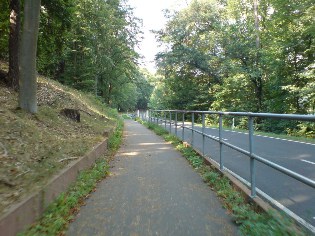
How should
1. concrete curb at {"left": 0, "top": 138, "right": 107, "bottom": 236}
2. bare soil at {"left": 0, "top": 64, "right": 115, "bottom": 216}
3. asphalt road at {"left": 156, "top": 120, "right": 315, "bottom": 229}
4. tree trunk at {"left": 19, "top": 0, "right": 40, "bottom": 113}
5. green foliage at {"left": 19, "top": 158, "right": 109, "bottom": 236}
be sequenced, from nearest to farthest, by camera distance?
concrete curb at {"left": 0, "top": 138, "right": 107, "bottom": 236}, asphalt road at {"left": 156, "top": 120, "right": 315, "bottom": 229}, green foliage at {"left": 19, "top": 158, "right": 109, "bottom": 236}, bare soil at {"left": 0, "top": 64, "right": 115, "bottom": 216}, tree trunk at {"left": 19, "top": 0, "right": 40, "bottom": 113}

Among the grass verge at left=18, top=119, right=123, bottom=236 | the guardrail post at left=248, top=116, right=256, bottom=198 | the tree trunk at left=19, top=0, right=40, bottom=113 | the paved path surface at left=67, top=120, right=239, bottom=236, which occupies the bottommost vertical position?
the paved path surface at left=67, top=120, right=239, bottom=236

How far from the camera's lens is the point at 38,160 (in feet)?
20.2

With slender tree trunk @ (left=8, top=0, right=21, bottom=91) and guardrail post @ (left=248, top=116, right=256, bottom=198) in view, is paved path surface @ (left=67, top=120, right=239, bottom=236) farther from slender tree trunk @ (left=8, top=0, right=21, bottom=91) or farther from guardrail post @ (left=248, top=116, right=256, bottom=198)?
slender tree trunk @ (left=8, top=0, right=21, bottom=91)

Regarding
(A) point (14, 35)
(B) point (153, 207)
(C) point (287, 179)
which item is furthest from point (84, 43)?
(C) point (287, 179)

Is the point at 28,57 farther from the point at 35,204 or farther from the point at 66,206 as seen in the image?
the point at 35,204

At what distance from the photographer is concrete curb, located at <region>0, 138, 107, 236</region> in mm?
3566

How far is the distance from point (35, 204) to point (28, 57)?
6.46 meters

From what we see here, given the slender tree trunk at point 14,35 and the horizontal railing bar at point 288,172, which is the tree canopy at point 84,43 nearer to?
the slender tree trunk at point 14,35

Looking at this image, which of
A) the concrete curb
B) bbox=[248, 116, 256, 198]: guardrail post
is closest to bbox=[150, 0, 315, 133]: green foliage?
bbox=[248, 116, 256, 198]: guardrail post

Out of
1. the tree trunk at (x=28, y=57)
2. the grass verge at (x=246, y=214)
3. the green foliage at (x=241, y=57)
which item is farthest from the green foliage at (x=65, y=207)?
the green foliage at (x=241, y=57)

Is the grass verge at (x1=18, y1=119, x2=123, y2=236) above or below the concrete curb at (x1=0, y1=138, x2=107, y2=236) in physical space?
below

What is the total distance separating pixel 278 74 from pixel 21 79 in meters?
19.3

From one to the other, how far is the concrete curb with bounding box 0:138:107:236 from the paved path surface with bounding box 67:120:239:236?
49 centimetres

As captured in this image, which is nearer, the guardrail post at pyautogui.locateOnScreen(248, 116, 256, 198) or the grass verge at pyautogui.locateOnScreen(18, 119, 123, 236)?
the grass verge at pyautogui.locateOnScreen(18, 119, 123, 236)
